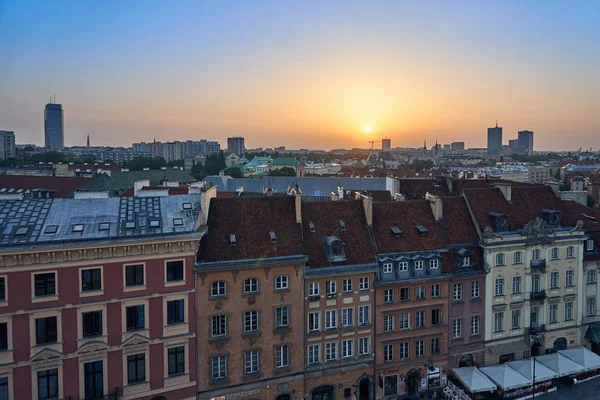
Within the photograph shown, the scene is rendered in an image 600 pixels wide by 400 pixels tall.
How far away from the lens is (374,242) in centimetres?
3888

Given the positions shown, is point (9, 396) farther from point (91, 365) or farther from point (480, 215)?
point (480, 215)

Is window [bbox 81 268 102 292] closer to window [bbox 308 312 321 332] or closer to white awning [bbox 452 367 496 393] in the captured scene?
window [bbox 308 312 321 332]

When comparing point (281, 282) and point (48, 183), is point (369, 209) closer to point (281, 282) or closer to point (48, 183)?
point (281, 282)

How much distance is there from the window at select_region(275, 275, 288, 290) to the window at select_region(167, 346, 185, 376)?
7.81 m

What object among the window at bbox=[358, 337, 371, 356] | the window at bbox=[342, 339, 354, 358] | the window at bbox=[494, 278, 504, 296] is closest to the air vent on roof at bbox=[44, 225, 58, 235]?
the window at bbox=[342, 339, 354, 358]

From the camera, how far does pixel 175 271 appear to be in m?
32.4

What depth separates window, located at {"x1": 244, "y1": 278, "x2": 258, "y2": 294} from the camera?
3378 cm

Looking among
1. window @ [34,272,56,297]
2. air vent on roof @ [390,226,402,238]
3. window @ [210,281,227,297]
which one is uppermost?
air vent on roof @ [390,226,402,238]

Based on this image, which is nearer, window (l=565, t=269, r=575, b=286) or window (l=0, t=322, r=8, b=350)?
window (l=0, t=322, r=8, b=350)

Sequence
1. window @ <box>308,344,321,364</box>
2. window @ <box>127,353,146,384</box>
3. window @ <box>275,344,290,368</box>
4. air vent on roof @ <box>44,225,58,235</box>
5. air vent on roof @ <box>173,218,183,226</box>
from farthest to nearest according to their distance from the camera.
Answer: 1. window @ <box>308,344,321,364</box>
2. window @ <box>275,344,290,368</box>
3. air vent on roof @ <box>173,218,183,226</box>
4. window @ <box>127,353,146,384</box>
5. air vent on roof @ <box>44,225,58,235</box>

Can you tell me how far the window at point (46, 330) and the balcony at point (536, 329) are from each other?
38.1m

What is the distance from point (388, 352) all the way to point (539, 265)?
1611cm

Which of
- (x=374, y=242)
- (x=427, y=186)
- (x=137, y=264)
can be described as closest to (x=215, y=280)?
(x=137, y=264)

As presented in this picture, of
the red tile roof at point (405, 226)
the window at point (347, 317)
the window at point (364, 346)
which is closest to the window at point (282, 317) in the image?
the window at point (347, 317)
